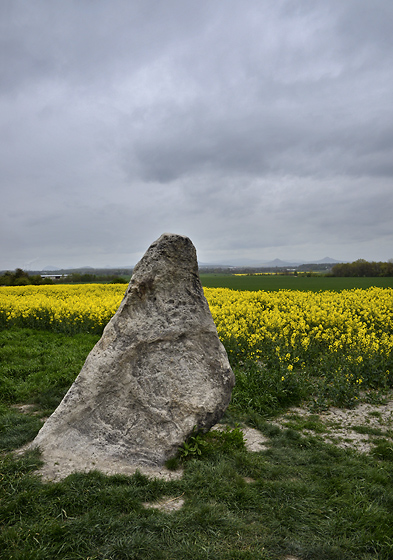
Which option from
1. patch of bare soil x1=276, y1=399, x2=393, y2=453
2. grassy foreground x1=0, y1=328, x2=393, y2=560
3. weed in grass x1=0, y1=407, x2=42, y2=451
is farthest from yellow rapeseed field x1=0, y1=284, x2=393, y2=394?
weed in grass x1=0, y1=407, x2=42, y2=451

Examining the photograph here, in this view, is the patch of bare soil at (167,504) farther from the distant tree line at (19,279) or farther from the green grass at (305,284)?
the distant tree line at (19,279)

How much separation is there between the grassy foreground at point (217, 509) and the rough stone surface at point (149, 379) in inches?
16.1

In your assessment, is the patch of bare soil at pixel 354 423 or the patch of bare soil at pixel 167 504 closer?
the patch of bare soil at pixel 167 504

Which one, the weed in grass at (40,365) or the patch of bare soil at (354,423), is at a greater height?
the weed in grass at (40,365)

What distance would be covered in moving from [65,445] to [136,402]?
3.25 ft

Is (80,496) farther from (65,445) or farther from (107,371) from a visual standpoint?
(107,371)

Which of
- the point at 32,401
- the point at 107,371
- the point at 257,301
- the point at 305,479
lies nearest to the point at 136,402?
the point at 107,371

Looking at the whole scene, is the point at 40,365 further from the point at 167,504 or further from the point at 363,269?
the point at 363,269

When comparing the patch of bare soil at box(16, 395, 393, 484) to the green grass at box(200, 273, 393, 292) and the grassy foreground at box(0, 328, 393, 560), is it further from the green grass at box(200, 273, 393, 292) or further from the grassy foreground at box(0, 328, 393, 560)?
the green grass at box(200, 273, 393, 292)

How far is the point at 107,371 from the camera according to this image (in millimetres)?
4473

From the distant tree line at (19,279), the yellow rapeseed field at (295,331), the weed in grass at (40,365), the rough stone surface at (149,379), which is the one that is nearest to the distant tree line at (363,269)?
the yellow rapeseed field at (295,331)

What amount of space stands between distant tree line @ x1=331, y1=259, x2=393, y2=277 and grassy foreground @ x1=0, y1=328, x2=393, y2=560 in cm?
4465

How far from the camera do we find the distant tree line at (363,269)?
145ft

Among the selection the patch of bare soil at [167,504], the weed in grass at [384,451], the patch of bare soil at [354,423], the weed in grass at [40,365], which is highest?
the weed in grass at [40,365]
